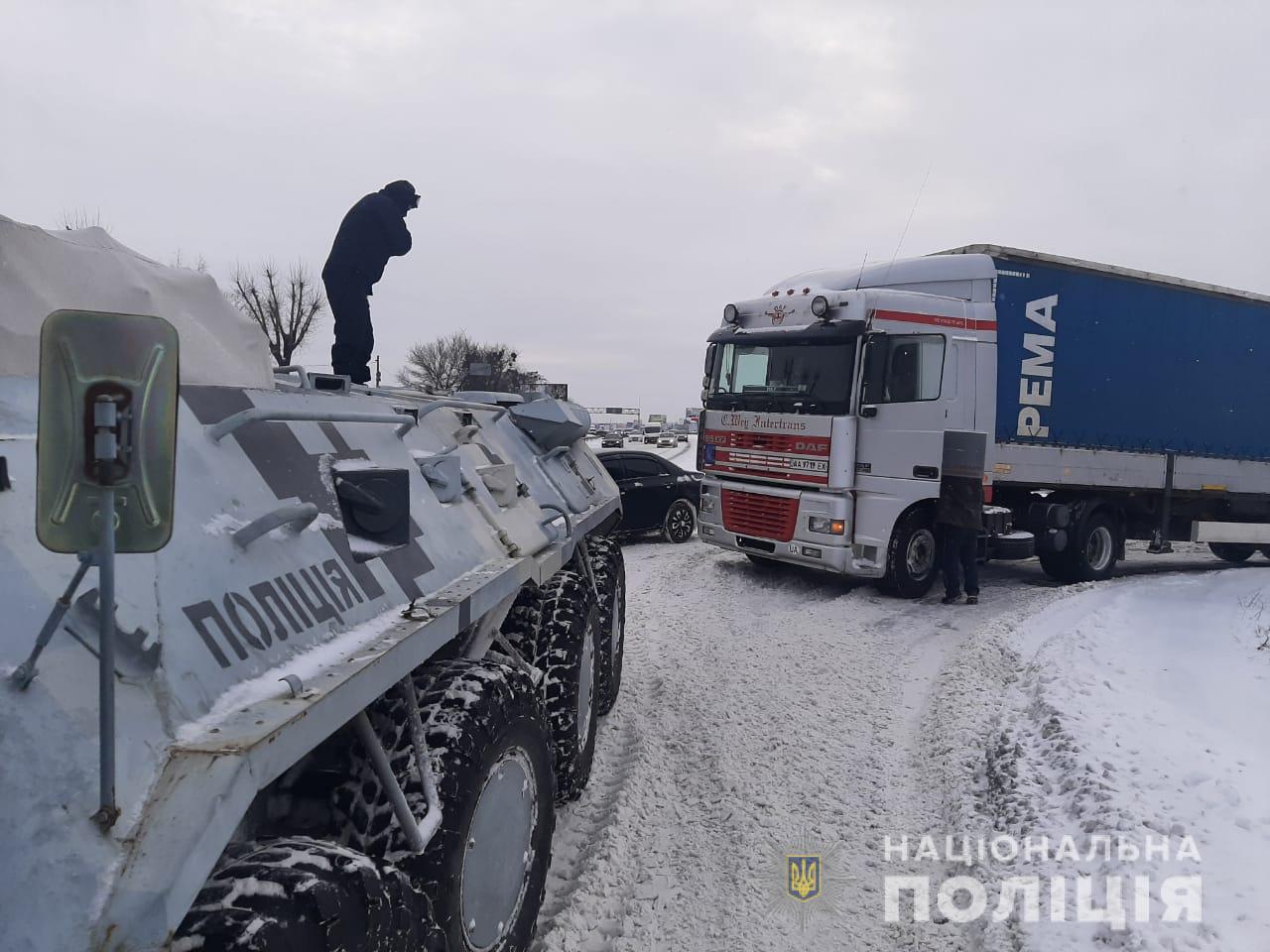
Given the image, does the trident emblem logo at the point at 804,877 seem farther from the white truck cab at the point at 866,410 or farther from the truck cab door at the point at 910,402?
the truck cab door at the point at 910,402

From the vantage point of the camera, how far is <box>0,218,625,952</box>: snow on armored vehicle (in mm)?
1140

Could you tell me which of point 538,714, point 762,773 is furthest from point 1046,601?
point 538,714

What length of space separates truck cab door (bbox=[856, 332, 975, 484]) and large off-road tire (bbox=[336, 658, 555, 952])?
6259mm

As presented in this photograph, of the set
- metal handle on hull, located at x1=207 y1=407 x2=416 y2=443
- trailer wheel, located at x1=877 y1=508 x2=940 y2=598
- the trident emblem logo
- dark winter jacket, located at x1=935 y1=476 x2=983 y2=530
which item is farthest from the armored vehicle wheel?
metal handle on hull, located at x1=207 y1=407 x2=416 y2=443

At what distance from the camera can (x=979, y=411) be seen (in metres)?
8.62

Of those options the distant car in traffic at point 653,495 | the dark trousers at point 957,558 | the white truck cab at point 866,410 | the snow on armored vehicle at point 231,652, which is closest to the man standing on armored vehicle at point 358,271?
the snow on armored vehicle at point 231,652

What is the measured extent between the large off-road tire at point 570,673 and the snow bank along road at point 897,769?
0.82 feet

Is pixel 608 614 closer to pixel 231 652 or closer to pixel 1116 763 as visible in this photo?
pixel 1116 763

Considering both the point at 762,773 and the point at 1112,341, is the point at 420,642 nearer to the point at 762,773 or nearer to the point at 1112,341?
the point at 762,773

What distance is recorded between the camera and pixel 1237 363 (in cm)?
1078

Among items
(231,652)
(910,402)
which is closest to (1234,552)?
(910,402)

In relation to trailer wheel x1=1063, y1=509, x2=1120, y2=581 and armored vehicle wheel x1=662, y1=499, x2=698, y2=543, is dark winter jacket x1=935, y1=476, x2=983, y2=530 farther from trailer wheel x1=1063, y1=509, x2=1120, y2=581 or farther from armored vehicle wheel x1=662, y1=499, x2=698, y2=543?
armored vehicle wheel x1=662, y1=499, x2=698, y2=543

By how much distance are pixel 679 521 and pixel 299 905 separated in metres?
11.2

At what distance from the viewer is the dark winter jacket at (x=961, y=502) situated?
8172 mm
